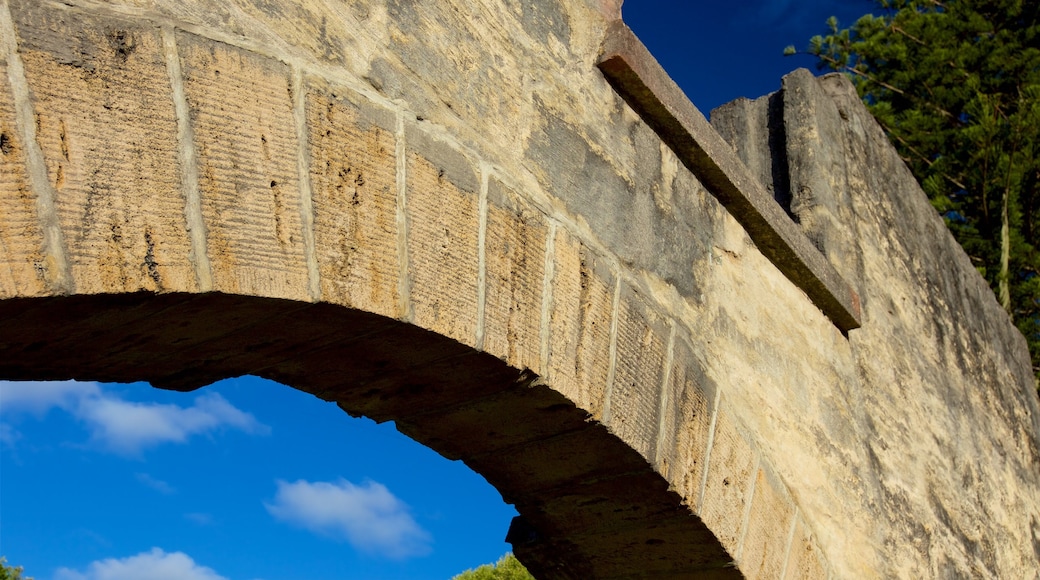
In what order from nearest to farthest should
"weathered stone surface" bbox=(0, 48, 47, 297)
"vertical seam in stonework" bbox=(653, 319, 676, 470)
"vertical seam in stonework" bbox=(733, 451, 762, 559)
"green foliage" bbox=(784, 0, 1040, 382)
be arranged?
"weathered stone surface" bbox=(0, 48, 47, 297), "vertical seam in stonework" bbox=(653, 319, 676, 470), "vertical seam in stonework" bbox=(733, 451, 762, 559), "green foliage" bbox=(784, 0, 1040, 382)

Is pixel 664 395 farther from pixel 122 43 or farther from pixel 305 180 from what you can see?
pixel 122 43

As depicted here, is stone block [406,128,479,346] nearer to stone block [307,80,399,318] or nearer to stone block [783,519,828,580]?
stone block [307,80,399,318]

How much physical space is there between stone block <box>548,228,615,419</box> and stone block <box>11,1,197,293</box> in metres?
0.94

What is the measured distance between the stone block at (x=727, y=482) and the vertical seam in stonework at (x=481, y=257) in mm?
923

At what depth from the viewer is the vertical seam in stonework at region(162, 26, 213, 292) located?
1.67 meters

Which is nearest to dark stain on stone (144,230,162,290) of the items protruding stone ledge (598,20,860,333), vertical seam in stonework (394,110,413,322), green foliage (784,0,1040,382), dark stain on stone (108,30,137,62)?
dark stain on stone (108,30,137,62)

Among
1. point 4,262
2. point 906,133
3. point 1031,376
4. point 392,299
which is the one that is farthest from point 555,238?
point 906,133

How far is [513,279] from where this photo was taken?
7.56ft

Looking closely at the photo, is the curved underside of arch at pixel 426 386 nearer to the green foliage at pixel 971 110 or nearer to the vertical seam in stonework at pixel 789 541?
the vertical seam in stonework at pixel 789 541

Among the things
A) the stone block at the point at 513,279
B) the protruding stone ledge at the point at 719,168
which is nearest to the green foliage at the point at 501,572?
the protruding stone ledge at the point at 719,168

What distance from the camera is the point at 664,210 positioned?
118 inches

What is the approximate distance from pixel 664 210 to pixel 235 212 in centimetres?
151

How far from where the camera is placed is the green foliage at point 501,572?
1138cm

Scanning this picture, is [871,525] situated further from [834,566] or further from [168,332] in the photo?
[168,332]
